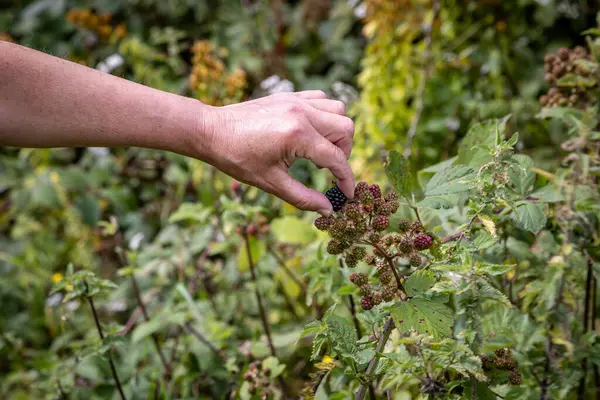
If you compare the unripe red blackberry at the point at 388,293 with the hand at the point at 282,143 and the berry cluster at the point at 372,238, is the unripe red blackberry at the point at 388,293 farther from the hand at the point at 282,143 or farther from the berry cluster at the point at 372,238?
the hand at the point at 282,143

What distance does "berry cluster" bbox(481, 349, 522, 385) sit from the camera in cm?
96

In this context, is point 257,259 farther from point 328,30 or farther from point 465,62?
point 328,30

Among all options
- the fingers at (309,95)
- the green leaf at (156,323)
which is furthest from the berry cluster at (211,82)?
the fingers at (309,95)

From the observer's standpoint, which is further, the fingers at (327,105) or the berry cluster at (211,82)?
the berry cluster at (211,82)

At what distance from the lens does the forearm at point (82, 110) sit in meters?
1.02

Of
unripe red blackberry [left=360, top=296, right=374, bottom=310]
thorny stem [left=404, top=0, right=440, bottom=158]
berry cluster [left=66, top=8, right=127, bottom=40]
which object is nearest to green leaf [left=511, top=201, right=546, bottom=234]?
unripe red blackberry [left=360, top=296, right=374, bottom=310]

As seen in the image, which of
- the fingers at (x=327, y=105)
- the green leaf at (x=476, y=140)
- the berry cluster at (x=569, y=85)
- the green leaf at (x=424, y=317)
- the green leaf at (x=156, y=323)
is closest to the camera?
the green leaf at (x=424, y=317)

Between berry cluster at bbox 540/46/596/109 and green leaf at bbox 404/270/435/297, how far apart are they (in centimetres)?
71

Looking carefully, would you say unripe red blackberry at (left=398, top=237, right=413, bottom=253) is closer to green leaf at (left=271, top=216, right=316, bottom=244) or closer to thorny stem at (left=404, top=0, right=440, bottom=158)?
green leaf at (left=271, top=216, right=316, bottom=244)

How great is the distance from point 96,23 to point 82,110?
282 centimetres

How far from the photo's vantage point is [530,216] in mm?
1020

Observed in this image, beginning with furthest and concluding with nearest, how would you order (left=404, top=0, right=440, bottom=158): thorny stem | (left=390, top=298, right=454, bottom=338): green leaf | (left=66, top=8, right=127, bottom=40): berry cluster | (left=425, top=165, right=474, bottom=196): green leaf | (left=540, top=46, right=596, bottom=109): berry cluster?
1. (left=66, top=8, right=127, bottom=40): berry cluster
2. (left=404, top=0, right=440, bottom=158): thorny stem
3. (left=540, top=46, right=596, bottom=109): berry cluster
4. (left=425, top=165, right=474, bottom=196): green leaf
5. (left=390, top=298, right=454, bottom=338): green leaf

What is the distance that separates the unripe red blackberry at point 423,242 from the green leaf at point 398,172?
4.3 inches

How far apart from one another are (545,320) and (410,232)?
0.47 m
